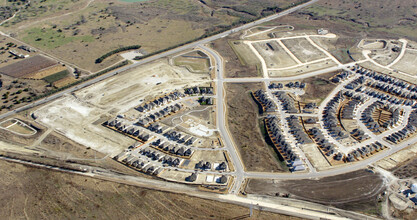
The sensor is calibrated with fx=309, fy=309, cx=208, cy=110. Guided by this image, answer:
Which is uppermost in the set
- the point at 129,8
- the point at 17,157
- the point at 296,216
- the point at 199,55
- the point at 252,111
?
the point at 129,8

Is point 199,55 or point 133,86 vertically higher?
point 199,55

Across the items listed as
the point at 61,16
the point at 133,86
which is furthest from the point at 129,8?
the point at 133,86

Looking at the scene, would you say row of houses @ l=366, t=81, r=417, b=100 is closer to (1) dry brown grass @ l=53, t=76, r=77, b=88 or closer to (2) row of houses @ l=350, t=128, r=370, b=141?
(2) row of houses @ l=350, t=128, r=370, b=141

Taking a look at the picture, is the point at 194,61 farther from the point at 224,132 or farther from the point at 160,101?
the point at 224,132

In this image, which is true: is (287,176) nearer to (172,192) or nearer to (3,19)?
(172,192)

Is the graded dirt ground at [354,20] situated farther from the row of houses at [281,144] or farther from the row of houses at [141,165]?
the row of houses at [141,165]

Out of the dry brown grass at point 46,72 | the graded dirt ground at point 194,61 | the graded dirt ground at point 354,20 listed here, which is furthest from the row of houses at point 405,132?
the dry brown grass at point 46,72

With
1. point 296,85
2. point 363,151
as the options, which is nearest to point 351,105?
point 296,85
